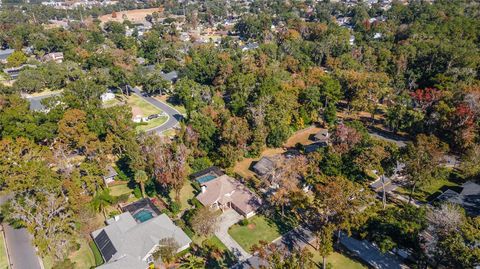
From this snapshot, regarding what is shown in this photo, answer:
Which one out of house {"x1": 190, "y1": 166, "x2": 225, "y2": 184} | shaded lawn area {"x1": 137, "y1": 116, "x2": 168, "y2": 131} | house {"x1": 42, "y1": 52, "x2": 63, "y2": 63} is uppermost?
house {"x1": 190, "y1": 166, "x2": 225, "y2": 184}

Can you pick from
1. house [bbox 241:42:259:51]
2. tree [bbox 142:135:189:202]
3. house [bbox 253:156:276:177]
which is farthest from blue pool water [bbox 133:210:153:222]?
house [bbox 241:42:259:51]

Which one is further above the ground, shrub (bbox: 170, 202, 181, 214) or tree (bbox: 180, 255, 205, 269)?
tree (bbox: 180, 255, 205, 269)

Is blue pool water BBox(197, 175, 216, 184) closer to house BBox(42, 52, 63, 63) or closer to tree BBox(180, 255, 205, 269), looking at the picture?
tree BBox(180, 255, 205, 269)

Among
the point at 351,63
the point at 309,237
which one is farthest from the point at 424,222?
the point at 351,63

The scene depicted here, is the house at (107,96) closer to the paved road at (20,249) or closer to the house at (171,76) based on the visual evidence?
the house at (171,76)

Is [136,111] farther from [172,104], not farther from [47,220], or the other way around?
[47,220]

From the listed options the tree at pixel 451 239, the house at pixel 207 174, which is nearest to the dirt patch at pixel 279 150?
the house at pixel 207 174

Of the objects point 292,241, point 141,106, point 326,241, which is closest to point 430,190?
point 292,241
